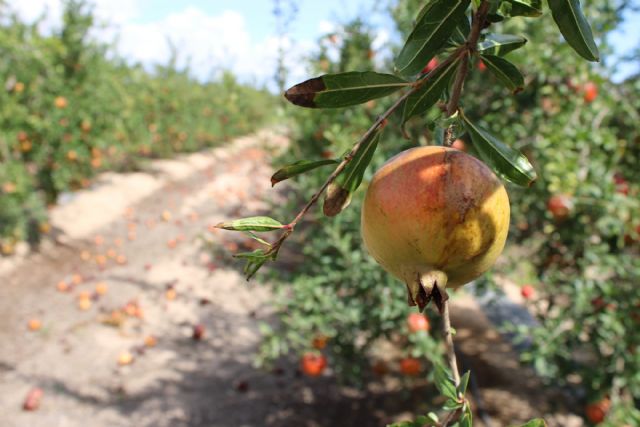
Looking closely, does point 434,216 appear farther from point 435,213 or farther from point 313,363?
point 313,363

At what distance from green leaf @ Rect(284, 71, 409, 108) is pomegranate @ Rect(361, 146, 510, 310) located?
8 centimetres

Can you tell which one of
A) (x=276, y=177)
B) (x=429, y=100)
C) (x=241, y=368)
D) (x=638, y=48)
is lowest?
(x=241, y=368)

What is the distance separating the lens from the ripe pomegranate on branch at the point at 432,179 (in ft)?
1.41

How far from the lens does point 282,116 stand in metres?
3.20

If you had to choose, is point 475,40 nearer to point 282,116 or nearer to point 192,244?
point 282,116

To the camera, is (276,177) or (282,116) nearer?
(276,177)

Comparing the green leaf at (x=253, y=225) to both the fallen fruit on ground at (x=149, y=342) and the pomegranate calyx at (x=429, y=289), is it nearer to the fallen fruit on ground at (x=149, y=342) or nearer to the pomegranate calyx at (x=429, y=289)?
the pomegranate calyx at (x=429, y=289)

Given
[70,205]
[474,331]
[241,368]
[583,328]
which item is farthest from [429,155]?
[70,205]

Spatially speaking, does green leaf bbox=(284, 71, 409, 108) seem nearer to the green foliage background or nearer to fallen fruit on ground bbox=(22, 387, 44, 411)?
the green foliage background

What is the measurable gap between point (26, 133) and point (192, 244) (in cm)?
226

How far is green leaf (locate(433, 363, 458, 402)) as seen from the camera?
1.59 feet

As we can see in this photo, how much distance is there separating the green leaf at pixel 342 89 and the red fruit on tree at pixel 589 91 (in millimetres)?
2079

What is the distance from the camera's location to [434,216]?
428 millimetres

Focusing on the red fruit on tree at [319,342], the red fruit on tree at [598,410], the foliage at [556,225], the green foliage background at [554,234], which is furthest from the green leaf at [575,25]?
the red fruit on tree at [319,342]
